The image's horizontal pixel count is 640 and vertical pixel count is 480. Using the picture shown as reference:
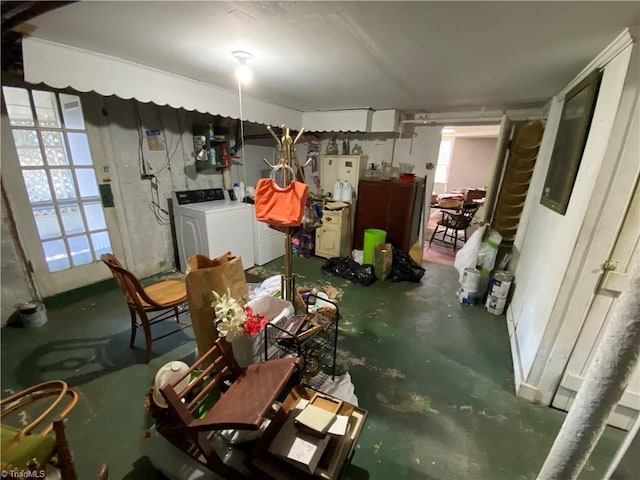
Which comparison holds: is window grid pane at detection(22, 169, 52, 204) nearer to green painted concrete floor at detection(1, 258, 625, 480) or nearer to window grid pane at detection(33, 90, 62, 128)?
window grid pane at detection(33, 90, 62, 128)

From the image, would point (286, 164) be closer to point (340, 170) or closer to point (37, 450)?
point (37, 450)

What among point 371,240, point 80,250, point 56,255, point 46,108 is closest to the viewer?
point 46,108

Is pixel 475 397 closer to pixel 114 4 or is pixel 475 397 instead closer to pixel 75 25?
pixel 114 4

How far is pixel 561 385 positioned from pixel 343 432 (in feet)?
4.95

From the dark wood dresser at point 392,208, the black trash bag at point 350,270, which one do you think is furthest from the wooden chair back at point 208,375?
the dark wood dresser at point 392,208

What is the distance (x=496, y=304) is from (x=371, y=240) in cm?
154

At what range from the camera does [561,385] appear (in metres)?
1.67

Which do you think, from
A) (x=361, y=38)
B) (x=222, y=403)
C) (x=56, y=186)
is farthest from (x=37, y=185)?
(x=361, y=38)

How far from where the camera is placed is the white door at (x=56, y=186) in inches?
87.1

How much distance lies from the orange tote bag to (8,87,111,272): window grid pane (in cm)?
220

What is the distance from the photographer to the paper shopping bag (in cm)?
142

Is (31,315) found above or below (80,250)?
below

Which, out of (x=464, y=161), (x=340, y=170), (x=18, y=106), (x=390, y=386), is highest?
(x=18, y=106)

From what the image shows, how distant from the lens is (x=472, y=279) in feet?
9.48
